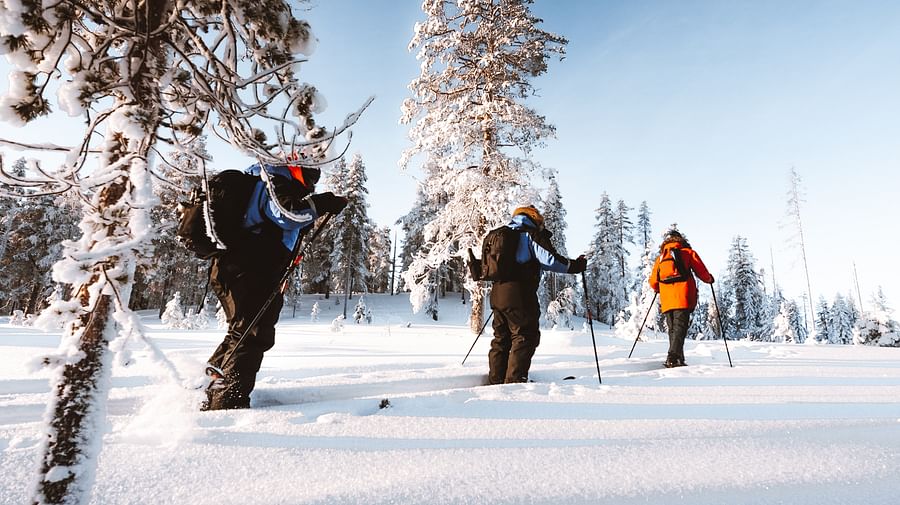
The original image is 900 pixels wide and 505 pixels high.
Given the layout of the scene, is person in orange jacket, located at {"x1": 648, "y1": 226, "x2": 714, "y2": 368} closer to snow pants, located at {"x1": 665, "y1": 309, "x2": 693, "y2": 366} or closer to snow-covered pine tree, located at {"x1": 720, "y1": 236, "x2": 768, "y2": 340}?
snow pants, located at {"x1": 665, "y1": 309, "x2": 693, "y2": 366}

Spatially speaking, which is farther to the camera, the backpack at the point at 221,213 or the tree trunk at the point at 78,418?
the backpack at the point at 221,213

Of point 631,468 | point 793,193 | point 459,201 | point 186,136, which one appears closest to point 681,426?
point 631,468

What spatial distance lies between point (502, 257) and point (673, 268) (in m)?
3.13

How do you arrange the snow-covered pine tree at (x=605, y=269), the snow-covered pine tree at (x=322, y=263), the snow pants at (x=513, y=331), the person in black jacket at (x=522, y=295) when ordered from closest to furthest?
the snow pants at (x=513, y=331) < the person in black jacket at (x=522, y=295) < the snow-covered pine tree at (x=322, y=263) < the snow-covered pine tree at (x=605, y=269)

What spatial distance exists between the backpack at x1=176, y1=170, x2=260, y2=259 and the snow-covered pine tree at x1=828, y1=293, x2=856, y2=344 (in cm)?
6787

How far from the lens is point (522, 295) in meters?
4.48

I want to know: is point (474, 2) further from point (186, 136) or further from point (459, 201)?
point (186, 136)

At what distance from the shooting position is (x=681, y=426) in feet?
7.62

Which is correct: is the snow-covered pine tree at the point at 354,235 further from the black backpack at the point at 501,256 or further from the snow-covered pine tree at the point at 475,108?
the black backpack at the point at 501,256

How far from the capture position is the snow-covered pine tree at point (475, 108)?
41.4 ft

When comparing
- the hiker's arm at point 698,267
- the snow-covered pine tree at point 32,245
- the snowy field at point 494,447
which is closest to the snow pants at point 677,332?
the hiker's arm at point 698,267

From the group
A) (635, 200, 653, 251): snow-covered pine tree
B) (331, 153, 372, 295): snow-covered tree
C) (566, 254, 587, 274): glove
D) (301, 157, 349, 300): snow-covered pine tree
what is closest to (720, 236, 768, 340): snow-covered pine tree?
(635, 200, 653, 251): snow-covered pine tree

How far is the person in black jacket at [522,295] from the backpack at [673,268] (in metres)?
2.23

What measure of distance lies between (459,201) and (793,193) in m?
35.7
